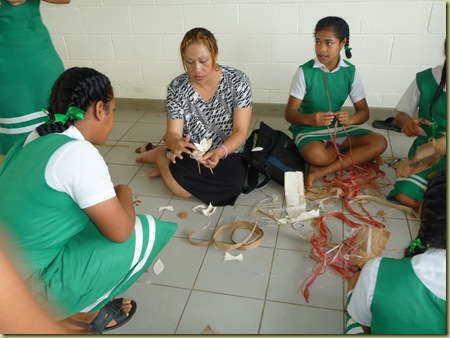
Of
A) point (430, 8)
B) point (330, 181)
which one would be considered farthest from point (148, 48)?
point (430, 8)

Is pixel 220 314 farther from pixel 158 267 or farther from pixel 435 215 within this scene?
pixel 435 215

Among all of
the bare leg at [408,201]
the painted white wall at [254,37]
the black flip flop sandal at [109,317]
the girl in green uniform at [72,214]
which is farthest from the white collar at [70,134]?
the painted white wall at [254,37]

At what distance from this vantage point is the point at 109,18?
3.10 meters

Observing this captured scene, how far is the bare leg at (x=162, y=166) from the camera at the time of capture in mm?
2262

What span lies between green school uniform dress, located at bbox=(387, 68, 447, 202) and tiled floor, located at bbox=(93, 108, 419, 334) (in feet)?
0.47

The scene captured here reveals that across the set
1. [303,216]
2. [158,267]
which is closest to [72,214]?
[158,267]

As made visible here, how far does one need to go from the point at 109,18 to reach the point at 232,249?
2280 mm

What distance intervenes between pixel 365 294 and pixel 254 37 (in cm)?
229

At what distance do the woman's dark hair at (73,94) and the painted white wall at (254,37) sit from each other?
183 cm

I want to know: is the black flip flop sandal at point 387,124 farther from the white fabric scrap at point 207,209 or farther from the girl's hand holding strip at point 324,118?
the white fabric scrap at point 207,209

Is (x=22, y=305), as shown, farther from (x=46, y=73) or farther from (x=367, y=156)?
(x=367, y=156)

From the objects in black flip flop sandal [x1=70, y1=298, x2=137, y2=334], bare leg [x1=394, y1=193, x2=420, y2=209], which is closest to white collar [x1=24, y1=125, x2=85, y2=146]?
black flip flop sandal [x1=70, y1=298, x2=137, y2=334]

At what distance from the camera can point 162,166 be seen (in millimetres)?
2377

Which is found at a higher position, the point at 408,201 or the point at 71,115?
the point at 71,115
